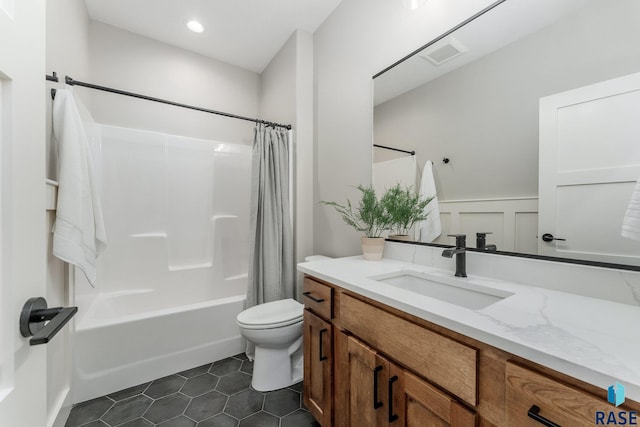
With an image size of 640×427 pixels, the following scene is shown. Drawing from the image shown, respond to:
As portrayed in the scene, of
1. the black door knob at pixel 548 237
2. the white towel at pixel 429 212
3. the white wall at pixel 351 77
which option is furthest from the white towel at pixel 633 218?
the white wall at pixel 351 77

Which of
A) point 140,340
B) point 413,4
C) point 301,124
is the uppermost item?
point 413,4

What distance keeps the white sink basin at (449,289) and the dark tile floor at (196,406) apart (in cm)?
93

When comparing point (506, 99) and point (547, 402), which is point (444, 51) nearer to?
point (506, 99)

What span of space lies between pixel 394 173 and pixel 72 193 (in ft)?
5.55

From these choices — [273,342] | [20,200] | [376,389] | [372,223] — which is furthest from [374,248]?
[20,200]

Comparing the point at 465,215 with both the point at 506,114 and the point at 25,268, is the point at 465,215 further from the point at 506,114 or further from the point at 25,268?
the point at 25,268

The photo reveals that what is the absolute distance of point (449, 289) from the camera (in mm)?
1100

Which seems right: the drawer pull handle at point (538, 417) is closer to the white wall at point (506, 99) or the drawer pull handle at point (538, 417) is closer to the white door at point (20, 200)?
the white wall at point (506, 99)

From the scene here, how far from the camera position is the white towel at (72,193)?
4.06 ft

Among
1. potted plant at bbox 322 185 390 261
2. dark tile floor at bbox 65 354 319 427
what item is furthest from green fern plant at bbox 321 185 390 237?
dark tile floor at bbox 65 354 319 427

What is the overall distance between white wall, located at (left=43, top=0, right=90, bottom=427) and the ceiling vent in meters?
1.90

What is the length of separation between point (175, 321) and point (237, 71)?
8.28ft

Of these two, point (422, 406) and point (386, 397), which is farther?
point (386, 397)

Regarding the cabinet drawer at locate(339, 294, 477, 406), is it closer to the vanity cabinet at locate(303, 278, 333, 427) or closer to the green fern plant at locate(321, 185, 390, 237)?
the vanity cabinet at locate(303, 278, 333, 427)
